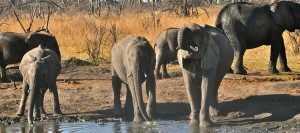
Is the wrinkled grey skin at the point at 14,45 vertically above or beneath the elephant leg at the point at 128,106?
above

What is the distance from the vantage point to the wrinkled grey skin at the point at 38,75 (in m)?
11.6

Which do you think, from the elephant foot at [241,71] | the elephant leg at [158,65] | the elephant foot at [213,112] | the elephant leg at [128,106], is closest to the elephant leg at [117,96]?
the elephant leg at [128,106]

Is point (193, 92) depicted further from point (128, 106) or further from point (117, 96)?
point (117, 96)

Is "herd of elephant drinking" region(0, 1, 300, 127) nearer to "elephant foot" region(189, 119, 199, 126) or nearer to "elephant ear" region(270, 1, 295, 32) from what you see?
"elephant foot" region(189, 119, 199, 126)

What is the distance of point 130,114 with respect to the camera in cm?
1267

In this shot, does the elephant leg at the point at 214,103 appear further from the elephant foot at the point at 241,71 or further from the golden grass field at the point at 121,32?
the golden grass field at the point at 121,32

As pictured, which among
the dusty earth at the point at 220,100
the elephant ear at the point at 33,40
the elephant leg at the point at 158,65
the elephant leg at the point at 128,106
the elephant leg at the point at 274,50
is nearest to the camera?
the dusty earth at the point at 220,100

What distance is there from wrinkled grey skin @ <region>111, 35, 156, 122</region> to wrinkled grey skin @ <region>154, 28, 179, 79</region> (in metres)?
4.03

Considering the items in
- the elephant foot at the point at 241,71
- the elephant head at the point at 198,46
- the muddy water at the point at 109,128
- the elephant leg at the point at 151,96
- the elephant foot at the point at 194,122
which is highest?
the elephant head at the point at 198,46

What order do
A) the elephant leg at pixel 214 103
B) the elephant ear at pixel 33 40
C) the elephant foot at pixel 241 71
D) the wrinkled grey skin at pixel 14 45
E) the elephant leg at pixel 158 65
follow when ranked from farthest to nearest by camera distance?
the elephant foot at pixel 241 71 → the wrinkled grey skin at pixel 14 45 → the elephant ear at pixel 33 40 → the elephant leg at pixel 158 65 → the elephant leg at pixel 214 103

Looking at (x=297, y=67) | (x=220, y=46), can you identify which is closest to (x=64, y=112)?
(x=220, y=46)

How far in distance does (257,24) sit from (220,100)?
4.28 metres

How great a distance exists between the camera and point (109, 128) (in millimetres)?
11711

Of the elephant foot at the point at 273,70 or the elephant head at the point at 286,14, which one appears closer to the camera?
the elephant head at the point at 286,14
